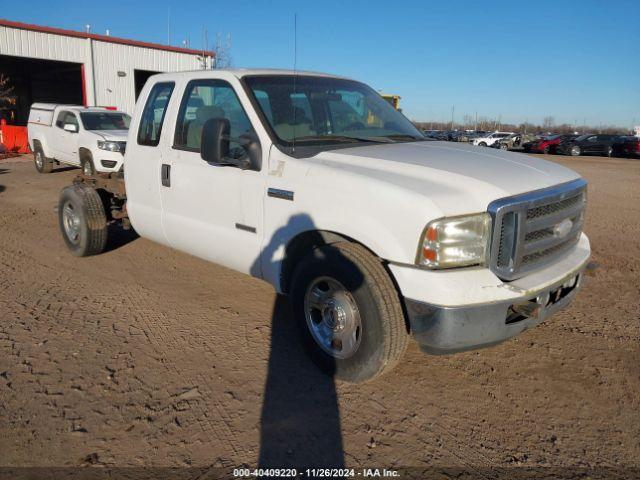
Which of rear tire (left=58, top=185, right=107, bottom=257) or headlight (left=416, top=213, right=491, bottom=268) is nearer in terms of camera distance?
headlight (left=416, top=213, right=491, bottom=268)

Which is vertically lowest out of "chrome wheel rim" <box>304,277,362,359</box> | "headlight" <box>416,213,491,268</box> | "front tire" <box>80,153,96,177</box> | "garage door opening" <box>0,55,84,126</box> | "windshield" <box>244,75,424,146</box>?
"chrome wheel rim" <box>304,277,362,359</box>

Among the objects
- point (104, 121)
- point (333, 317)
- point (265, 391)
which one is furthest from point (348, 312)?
point (104, 121)

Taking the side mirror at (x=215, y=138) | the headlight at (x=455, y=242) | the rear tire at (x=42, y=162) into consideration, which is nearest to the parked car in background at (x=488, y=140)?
the rear tire at (x=42, y=162)

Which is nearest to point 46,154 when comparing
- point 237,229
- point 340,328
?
point 237,229

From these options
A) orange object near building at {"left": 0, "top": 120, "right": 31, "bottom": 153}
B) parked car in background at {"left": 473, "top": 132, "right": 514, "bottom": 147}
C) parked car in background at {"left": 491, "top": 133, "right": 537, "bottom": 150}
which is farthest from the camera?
parked car in background at {"left": 473, "top": 132, "right": 514, "bottom": 147}

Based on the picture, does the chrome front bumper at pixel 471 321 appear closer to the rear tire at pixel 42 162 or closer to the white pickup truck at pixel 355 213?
the white pickup truck at pixel 355 213

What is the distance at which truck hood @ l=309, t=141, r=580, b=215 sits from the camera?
116 inches

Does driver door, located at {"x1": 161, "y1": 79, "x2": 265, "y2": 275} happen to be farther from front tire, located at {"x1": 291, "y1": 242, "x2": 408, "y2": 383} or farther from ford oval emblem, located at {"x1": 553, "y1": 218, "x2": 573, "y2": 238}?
ford oval emblem, located at {"x1": 553, "y1": 218, "x2": 573, "y2": 238}

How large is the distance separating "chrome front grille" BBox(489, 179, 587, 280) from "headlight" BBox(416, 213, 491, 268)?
0.07 m

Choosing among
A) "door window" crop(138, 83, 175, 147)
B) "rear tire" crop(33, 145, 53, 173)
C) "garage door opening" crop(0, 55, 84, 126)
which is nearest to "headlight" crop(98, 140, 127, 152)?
"rear tire" crop(33, 145, 53, 173)

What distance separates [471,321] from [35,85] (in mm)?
41518

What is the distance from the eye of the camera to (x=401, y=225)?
9.61ft

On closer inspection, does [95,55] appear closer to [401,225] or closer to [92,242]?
[92,242]

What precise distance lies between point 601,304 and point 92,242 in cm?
547
